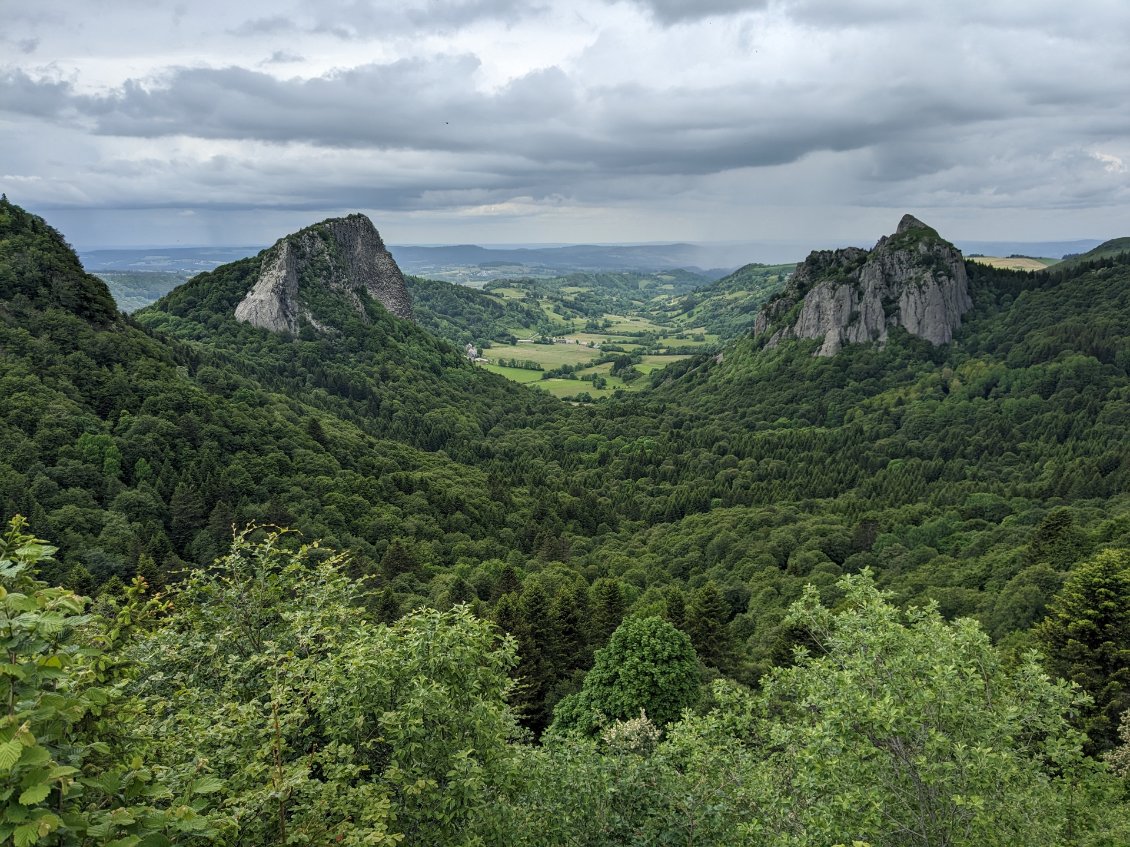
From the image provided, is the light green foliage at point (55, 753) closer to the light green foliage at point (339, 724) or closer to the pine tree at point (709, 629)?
the light green foliage at point (339, 724)

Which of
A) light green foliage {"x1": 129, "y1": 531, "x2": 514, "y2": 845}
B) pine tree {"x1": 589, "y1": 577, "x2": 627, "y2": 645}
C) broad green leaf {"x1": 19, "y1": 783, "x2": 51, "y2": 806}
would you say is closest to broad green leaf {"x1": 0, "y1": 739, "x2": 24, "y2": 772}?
broad green leaf {"x1": 19, "y1": 783, "x2": 51, "y2": 806}

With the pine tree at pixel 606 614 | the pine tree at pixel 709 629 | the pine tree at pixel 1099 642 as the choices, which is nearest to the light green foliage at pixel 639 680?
the pine tree at pixel 709 629

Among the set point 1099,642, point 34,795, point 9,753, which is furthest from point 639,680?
point 9,753

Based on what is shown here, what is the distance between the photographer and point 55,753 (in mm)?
6371

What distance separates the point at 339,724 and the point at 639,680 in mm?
31252

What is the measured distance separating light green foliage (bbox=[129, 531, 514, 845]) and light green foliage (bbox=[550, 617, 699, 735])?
1002 inches

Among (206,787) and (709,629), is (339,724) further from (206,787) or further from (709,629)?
(709,629)

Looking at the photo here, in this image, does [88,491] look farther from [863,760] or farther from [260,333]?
[260,333]

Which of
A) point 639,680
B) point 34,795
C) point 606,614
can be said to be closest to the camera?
point 34,795

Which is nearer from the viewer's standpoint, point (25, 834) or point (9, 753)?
point (9, 753)

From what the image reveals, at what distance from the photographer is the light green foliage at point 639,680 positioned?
40062 millimetres

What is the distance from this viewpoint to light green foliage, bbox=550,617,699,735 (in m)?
40.1

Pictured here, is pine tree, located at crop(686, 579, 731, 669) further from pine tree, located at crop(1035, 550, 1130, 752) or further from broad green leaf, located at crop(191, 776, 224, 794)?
broad green leaf, located at crop(191, 776, 224, 794)

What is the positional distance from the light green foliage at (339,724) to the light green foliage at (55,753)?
217 cm
